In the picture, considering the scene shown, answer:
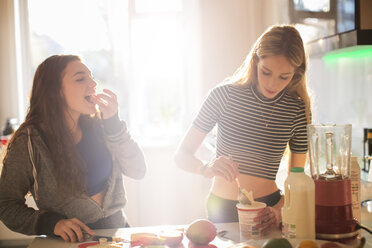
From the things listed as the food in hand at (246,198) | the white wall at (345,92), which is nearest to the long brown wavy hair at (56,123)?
the food in hand at (246,198)

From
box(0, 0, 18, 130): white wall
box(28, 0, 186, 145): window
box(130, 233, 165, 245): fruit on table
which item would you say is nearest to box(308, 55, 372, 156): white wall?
box(130, 233, 165, 245): fruit on table

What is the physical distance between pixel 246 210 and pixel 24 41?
3125 millimetres

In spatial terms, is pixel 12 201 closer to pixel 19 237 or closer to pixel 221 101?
pixel 221 101

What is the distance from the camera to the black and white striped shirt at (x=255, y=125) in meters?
1.59

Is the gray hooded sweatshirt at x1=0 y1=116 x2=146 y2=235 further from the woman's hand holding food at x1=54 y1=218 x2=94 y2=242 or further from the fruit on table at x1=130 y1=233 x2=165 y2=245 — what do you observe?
the fruit on table at x1=130 y1=233 x2=165 y2=245

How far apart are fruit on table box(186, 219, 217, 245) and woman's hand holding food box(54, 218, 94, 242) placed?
32 cm

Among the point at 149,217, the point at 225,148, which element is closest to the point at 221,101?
the point at 225,148

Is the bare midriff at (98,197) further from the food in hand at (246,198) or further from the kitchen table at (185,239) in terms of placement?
the food in hand at (246,198)

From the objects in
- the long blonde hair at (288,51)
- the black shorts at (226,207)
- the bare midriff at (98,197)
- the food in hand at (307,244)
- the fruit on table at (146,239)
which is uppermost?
the long blonde hair at (288,51)

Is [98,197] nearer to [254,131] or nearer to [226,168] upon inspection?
[226,168]

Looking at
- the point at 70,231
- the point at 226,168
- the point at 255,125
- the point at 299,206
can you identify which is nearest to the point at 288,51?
the point at 255,125

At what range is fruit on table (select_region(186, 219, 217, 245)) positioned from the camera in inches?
46.4

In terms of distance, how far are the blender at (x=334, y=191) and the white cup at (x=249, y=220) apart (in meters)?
0.17

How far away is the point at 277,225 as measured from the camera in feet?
4.27
